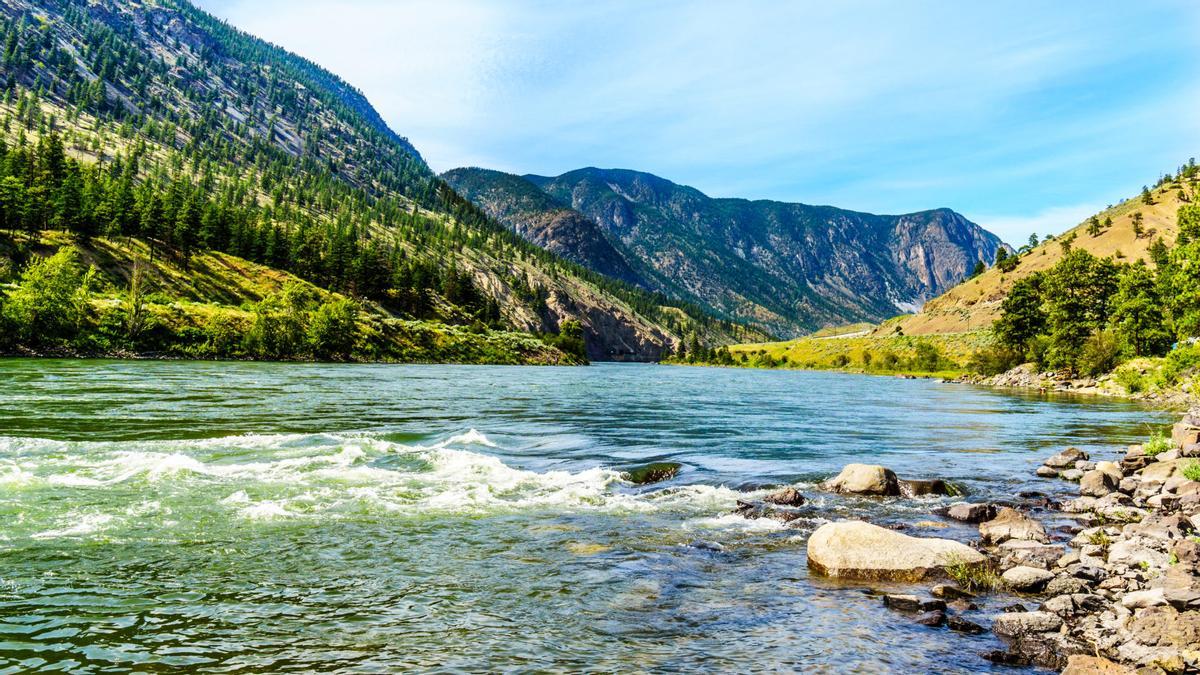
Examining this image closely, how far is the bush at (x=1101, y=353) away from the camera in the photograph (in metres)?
83.7

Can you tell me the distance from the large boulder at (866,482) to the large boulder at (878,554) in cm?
726

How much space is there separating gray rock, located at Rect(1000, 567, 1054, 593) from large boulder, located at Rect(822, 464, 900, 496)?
28.2 feet

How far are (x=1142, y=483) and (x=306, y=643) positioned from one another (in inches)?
942

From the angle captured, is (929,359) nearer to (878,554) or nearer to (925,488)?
(925,488)

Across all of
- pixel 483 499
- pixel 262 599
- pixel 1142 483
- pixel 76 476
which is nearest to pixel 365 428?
pixel 76 476

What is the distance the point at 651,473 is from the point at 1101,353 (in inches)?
3525

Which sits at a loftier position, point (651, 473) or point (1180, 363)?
point (1180, 363)

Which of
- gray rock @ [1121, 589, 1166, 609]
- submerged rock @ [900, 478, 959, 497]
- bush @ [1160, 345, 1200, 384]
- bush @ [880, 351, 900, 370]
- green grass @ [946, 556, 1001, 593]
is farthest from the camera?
bush @ [880, 351, 900, 370]

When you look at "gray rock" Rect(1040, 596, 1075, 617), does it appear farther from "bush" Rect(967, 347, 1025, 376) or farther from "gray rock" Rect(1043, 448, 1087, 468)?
"bush" Rect(967, 347, 1025, 376)

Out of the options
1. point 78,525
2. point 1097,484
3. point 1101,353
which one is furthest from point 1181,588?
point 1101,353

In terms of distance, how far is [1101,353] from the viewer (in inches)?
3339

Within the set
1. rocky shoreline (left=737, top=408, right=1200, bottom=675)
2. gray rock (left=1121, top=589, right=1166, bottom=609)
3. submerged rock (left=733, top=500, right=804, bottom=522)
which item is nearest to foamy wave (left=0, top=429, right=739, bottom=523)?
submerged rock (left=733, top=500, right=804, bottom=522)

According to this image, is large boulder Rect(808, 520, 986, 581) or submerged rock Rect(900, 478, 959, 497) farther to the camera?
submerged rock Rect(900, 478, 959, 497)

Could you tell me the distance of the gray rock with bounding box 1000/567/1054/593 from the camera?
11701 millimetres
